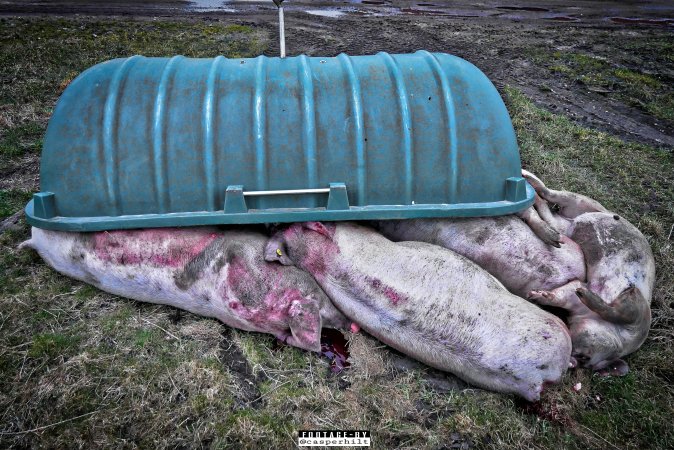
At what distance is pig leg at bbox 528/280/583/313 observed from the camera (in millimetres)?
3891

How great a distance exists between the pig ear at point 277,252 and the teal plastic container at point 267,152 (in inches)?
10.5

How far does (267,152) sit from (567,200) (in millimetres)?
2996

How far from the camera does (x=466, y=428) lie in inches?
134

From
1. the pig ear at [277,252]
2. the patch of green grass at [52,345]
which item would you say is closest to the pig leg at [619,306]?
the pig ear at [277,252]

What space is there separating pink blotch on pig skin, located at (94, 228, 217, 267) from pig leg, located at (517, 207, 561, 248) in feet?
8.70

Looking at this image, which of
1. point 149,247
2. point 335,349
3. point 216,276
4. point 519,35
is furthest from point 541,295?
point 519,35

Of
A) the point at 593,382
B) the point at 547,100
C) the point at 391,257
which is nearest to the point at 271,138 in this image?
the point at 391,257

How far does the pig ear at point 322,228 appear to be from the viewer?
13.1 feet

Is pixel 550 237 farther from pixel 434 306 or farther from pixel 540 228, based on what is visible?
pixel 434 306

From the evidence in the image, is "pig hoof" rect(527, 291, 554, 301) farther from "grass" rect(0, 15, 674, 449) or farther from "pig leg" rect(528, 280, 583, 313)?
"grass" rect(0, 15, 674, 449)

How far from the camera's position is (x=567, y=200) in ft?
16.1

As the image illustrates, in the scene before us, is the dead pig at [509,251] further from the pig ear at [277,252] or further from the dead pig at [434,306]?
the pig ear at [277,252]

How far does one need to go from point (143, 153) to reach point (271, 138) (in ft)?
3.19

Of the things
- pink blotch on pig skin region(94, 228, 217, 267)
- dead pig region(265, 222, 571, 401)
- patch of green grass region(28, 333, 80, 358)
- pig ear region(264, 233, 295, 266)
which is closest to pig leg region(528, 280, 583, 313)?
dead pig region(265, 222, 571, 401)
